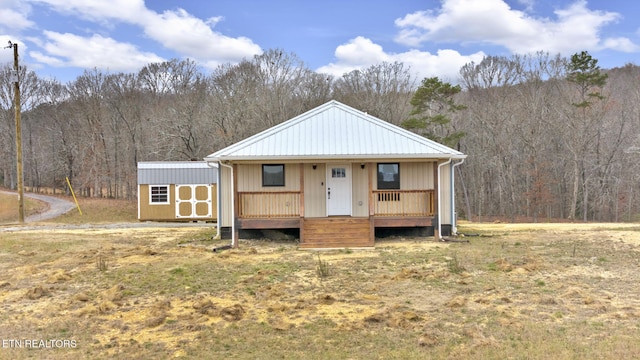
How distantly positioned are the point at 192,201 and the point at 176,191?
0.95m

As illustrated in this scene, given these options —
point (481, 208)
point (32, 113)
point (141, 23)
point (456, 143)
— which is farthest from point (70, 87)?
point (481, 208)

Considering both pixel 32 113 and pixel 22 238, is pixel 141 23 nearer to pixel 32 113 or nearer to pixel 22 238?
pixel 22 238

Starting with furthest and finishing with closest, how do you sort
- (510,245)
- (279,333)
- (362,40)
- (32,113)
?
1. (32,113)
2. (362,40)
3. (510,245)
4. (279,333)

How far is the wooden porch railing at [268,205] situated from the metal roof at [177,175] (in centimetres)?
983

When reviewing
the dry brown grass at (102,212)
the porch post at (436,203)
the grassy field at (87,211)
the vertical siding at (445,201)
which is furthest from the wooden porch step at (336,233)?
the grassy field at (87,211)

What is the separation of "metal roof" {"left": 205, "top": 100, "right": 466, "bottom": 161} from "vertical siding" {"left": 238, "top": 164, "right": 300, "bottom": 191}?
0.78m

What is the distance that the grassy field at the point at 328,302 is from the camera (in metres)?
5.40

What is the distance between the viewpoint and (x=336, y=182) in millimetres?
14938

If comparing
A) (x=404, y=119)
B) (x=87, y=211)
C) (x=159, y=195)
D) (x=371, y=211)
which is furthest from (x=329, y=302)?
(x=404, y=119)

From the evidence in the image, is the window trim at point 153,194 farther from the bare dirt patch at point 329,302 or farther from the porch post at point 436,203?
the porch post at point 436,203

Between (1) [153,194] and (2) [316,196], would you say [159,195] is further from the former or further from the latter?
(2) [316,196]

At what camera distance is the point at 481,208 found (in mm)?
35625

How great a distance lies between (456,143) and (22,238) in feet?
87.4

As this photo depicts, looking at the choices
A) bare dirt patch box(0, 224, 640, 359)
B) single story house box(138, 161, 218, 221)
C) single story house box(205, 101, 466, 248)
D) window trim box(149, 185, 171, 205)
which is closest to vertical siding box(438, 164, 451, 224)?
single story house box(205, 101, 466, 248)
